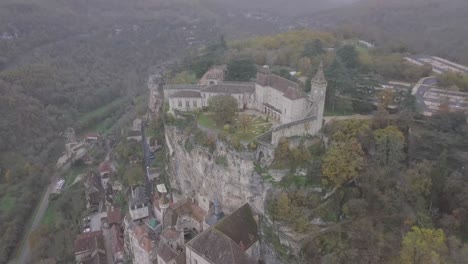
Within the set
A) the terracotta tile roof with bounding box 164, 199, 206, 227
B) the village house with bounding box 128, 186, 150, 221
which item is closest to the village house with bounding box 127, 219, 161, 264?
the village house with bounding box 128, 186, 150, 221

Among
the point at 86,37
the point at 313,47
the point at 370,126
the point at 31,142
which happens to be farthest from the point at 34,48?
the point at 370,126

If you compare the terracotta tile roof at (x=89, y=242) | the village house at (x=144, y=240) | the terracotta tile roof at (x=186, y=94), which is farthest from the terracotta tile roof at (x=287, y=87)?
the terracotta tile roof at (x=89, y=242)

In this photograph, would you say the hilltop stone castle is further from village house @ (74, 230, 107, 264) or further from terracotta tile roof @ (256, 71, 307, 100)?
village house @ (74, 230, 107, 264)

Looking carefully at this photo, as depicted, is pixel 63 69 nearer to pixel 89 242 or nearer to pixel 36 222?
pixel 36 222

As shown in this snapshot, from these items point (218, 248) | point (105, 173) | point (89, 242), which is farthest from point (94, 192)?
point (218, 248)

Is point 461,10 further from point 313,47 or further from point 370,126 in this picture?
point 370,126

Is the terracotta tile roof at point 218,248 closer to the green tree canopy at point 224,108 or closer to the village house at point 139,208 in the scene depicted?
the village house at point 139,208
